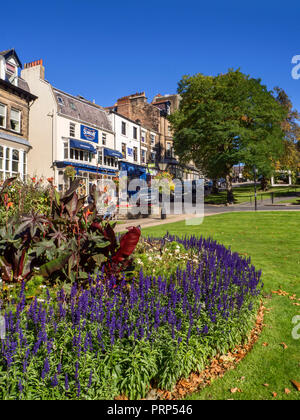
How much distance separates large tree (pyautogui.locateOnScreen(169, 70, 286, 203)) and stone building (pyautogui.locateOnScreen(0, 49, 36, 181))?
664 inches

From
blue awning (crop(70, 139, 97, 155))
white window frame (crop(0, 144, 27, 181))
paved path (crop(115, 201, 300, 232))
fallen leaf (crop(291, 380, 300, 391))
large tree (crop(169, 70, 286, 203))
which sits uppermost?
large tree (crop(169, 70, 286, 203))

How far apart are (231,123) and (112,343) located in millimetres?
30553

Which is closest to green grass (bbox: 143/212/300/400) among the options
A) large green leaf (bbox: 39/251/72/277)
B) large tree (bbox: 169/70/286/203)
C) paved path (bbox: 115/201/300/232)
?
large green leaf (bbox: 39/251/72/277)

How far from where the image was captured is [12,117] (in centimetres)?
2420

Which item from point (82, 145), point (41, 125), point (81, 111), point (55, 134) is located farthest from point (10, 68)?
point (82, 145)

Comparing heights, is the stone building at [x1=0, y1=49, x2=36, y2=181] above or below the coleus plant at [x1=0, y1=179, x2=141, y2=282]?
above

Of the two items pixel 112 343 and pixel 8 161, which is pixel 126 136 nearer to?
pixel 8 161

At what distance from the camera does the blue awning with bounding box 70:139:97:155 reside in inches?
1110

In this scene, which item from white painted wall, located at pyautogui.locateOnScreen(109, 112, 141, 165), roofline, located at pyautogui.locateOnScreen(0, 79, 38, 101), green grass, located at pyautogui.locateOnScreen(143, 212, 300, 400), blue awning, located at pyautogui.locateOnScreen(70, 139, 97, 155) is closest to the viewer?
green grass, located at pyautogui.locateOnScreen(143, 212, 300, 400)

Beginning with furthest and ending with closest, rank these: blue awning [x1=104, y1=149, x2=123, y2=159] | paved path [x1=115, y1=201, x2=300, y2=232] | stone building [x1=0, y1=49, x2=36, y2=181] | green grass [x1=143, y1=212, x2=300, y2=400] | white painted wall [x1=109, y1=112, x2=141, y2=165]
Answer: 1. white painted wall [x1=109, y1=112, x2=141, y2=165]
2. blue awning [x1=104, y1=149, x2=123, y2=159]
3. stone building [x1=0, y1=49, x2=36, y2=181]
4. paved path [x1=115, y1=201, x2=300, y2=232]
5. green grass [x1=143, y1=212, x2=300, y2=400]

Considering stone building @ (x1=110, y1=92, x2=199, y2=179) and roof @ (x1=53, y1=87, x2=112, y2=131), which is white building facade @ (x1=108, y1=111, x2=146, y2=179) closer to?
roof @ (x1=53, y1=87, x2=112, y2=131)

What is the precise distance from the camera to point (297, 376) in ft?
10.1
